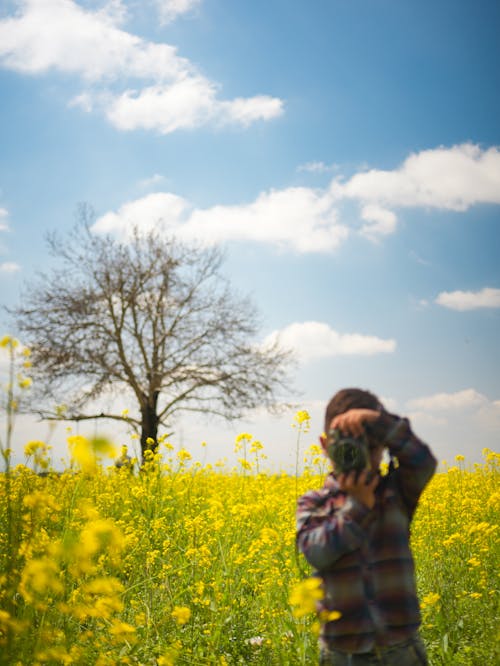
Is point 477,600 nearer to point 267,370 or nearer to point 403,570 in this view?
point 403,570

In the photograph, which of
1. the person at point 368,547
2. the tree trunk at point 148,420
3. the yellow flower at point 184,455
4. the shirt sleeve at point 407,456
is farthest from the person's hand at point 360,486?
the tree trunk at point 148,420

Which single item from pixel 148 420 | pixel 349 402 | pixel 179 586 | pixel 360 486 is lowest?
pixel 179 586

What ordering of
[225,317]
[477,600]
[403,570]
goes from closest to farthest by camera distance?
[403,570], [477,600], [225,317]

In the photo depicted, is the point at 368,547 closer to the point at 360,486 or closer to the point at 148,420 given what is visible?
the point at 360,486

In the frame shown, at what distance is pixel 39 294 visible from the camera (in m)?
15.2

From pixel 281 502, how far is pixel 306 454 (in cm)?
72

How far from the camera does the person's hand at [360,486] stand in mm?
1744

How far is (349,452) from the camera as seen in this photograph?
1.73m

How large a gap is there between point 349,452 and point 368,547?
34cm

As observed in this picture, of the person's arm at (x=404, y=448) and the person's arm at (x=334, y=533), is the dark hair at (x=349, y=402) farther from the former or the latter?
the person's arm at (x=334, y=533)

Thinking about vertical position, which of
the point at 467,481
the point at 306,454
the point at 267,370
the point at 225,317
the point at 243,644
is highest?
the point at 225,317

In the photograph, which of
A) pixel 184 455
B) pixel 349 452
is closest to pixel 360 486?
pixel 349 452

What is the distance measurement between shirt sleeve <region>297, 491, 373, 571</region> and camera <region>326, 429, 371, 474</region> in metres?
0.14

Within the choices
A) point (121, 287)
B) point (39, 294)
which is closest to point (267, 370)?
point (121, 287)
